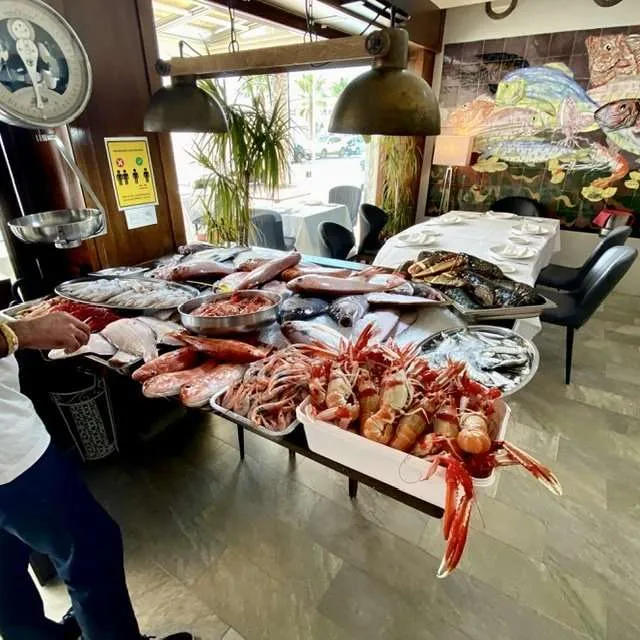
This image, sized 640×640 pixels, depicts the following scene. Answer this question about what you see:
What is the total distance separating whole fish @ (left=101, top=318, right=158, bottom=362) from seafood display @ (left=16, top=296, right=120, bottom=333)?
0.12 m

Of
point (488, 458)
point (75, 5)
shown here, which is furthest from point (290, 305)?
point (75, 5)

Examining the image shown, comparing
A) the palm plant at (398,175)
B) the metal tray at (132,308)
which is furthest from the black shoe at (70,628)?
the palm plant at (398,175)

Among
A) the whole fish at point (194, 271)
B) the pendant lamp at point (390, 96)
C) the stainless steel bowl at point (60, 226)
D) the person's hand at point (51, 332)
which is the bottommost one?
the whole fish at point (194, 271)

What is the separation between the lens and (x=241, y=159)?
8.81 ft

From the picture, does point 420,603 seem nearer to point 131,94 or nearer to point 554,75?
point 131,94

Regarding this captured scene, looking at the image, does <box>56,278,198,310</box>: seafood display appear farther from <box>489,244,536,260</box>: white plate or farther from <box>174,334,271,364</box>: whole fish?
<box>489,244,536,260</box>: white plate

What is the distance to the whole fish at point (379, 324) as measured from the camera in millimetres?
1292

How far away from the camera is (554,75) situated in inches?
163

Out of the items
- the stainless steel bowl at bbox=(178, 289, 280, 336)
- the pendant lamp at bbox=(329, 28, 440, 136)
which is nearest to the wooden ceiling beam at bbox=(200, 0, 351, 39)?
the pendant lamp at bbox=(329, 28, 440, 136)

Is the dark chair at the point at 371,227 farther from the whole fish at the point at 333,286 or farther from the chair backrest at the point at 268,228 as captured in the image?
the whole fish at the point at 333,286

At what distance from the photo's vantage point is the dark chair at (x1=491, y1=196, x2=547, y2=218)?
431cm

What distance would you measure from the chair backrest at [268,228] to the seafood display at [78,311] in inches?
77.7

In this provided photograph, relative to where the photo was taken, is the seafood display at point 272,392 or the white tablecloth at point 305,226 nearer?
the seafood display at point 272,392

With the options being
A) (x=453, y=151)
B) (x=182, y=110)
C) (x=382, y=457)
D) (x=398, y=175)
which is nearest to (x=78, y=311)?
(x=182, y=110)
